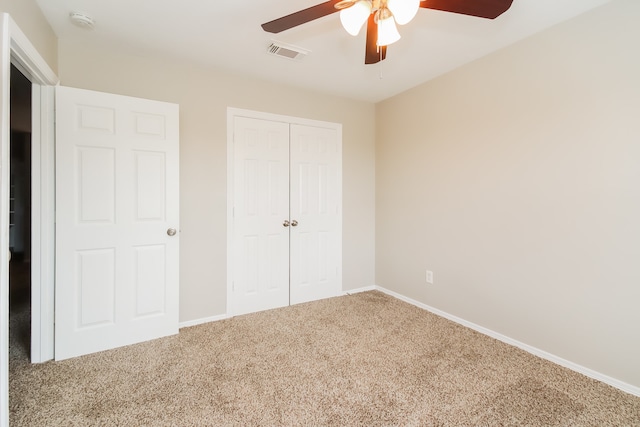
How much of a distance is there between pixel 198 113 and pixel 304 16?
169 cm

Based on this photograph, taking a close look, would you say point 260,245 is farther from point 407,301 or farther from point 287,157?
point 407,301

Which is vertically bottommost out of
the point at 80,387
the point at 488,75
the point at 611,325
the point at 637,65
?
the point at 80,387

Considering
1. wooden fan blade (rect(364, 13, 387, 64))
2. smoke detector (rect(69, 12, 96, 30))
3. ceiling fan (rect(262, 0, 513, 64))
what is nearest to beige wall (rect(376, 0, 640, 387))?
ceiling fan (rect(262, 0, 513, 64))

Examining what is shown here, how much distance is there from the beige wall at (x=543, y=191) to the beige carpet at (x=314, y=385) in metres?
0.35

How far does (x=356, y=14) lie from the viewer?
140cm

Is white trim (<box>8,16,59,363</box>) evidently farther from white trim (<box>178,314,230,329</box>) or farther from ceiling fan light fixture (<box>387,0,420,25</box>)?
ceiling fan light fixture (<box>387,0,420,25</box>)

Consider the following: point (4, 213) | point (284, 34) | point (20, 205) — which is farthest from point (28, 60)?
point (20, 205)

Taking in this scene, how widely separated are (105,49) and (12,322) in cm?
265

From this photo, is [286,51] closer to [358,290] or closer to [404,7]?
[404,7]

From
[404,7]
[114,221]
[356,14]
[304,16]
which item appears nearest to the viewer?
[404,7]

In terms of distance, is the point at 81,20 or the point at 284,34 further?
the point at 284,34

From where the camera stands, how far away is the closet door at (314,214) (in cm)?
335

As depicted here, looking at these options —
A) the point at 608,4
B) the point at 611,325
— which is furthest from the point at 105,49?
the point at 611,325

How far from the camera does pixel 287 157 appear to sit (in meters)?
3.26
